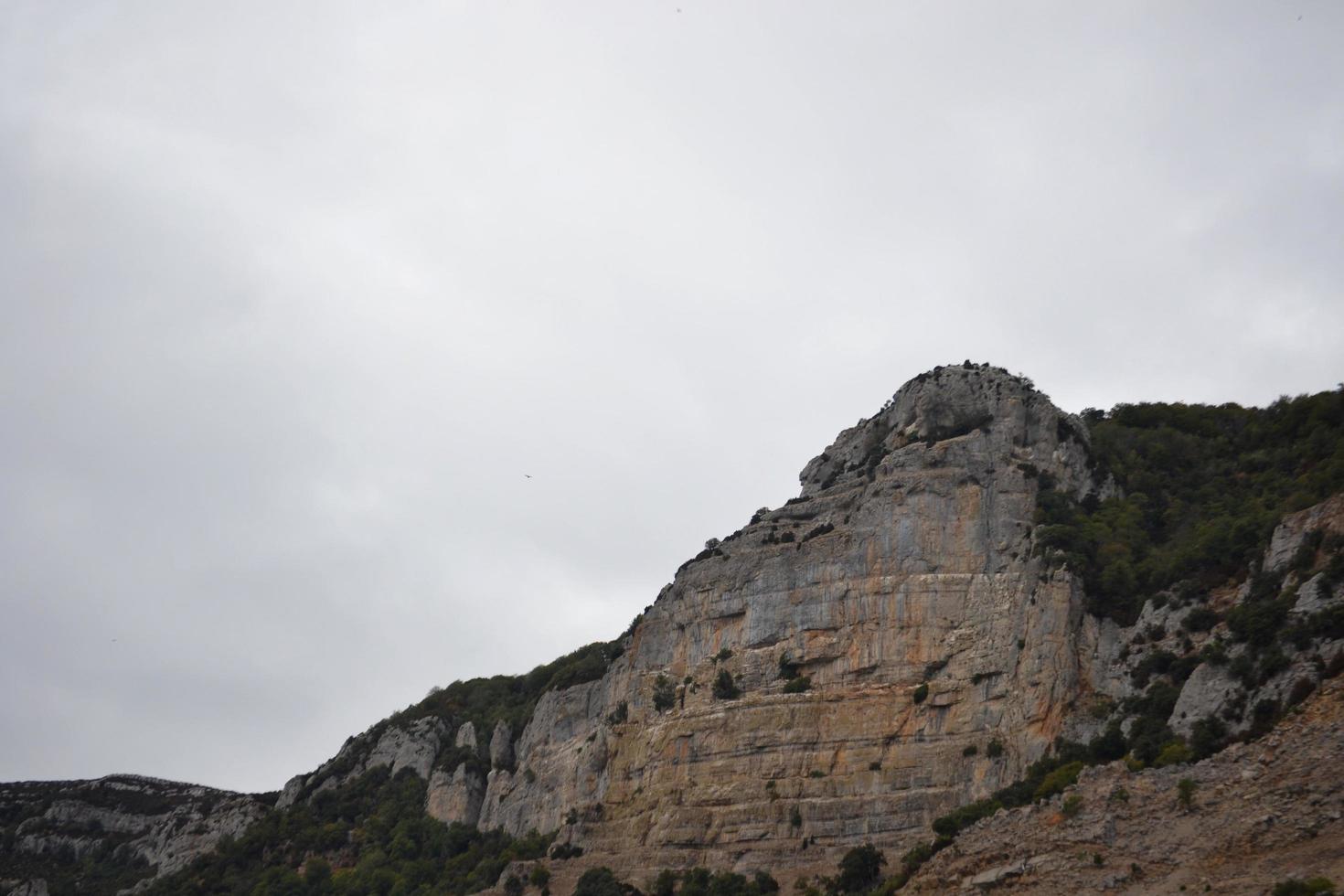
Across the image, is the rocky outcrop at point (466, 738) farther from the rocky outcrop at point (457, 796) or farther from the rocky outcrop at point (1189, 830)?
the rocky outcrop at point (1189, 830)

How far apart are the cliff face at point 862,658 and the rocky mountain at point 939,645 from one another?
133 mm

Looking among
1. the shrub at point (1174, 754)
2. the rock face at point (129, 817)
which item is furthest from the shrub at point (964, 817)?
the rock face at point (129, 817)

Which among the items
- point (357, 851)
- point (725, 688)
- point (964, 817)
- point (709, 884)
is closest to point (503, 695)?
point (357, 851)

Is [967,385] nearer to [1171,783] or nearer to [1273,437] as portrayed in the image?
[1273,437]

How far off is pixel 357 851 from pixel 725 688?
35.4 meters

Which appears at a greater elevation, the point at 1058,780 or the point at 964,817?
the point at 1058,780

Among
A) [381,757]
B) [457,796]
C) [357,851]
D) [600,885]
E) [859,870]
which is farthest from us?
[381,757]

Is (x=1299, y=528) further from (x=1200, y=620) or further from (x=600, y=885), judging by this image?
(x=600, y=885)

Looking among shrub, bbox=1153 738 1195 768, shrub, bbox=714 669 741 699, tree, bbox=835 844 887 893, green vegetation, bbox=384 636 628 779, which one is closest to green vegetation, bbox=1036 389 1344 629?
shrub, bbox=1153 738 1195 768

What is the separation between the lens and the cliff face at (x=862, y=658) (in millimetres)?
58250

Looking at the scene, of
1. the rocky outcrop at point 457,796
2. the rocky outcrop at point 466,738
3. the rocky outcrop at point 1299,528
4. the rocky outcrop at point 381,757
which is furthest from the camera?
the rocky outcrop at point 381,757

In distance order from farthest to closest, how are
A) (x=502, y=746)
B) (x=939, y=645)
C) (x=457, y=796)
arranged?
(x=502, y=746), (x=457, y=796), (x=939, y=645)

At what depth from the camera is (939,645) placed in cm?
6188

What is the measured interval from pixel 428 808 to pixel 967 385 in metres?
46.4
